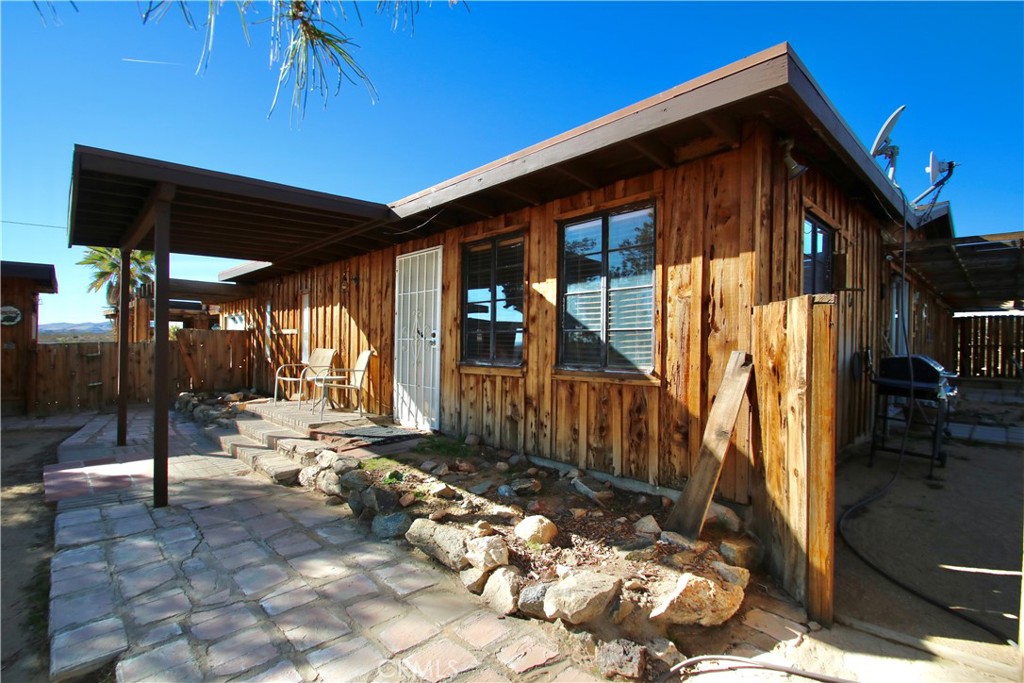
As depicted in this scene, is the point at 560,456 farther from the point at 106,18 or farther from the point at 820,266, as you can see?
the point at 106,18

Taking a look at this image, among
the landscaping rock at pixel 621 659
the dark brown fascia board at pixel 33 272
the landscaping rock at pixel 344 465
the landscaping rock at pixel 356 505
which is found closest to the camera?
the landscaping rock at pixel 621 659

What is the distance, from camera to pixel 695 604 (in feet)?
6.50

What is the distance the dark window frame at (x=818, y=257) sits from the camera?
3750 millimetres

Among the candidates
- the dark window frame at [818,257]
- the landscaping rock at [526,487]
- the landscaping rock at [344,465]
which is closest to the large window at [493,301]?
the landscaping rock at [526,487]

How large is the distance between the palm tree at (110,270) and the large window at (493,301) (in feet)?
60.0

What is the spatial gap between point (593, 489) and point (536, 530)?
0.96 meters

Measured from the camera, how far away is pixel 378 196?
499 cm

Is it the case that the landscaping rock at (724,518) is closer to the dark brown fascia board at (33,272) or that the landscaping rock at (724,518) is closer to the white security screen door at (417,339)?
the white security screen door at (417,339)

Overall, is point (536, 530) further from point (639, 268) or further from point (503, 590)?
point (639, 268)

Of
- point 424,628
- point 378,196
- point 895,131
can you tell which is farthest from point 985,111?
point 424,628

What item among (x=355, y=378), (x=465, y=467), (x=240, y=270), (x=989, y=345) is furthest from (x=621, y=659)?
(x=989, y=345)

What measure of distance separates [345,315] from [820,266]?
637cm

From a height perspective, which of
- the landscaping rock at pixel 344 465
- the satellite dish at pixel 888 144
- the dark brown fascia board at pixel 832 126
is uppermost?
the satellite dish at pixel 888 144

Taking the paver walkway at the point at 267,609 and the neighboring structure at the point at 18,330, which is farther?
the neighboring structure at the point at 18,330
